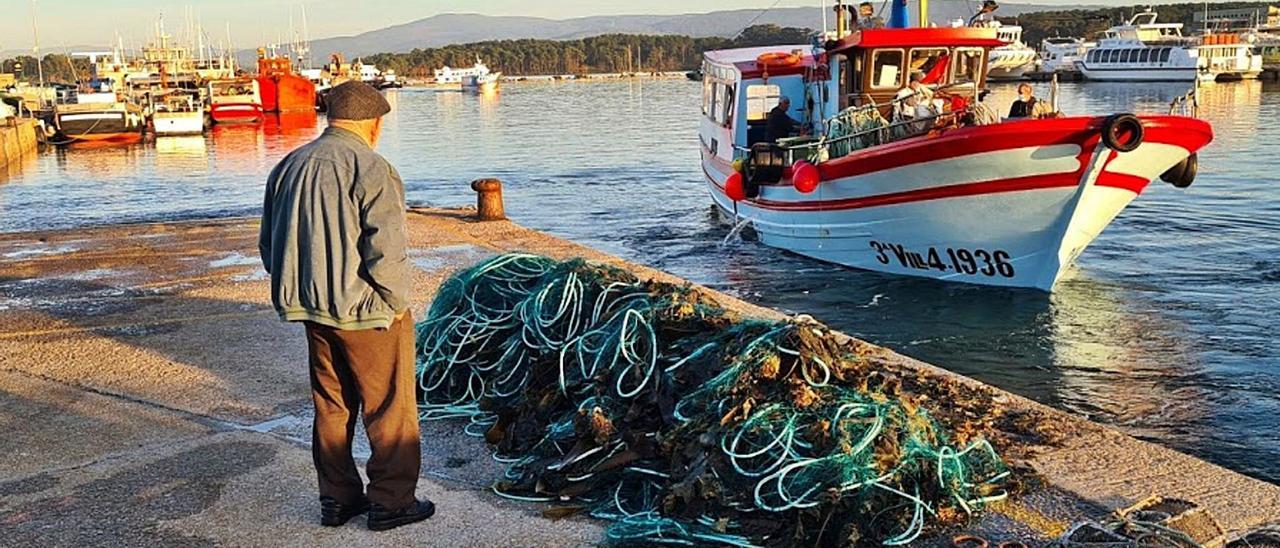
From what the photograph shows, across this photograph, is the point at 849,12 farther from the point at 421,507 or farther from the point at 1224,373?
the point at 421,507

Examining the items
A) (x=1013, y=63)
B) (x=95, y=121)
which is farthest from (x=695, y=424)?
(x=1013, y=63)

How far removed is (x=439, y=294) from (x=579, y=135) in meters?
40.2

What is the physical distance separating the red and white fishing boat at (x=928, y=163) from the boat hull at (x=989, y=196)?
16 mm

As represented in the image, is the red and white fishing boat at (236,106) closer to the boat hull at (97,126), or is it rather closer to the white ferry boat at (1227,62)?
the boat hull at (97,126)

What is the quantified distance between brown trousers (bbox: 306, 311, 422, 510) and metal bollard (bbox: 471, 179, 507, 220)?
937 centimetres

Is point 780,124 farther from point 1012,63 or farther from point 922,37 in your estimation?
point 1012,63

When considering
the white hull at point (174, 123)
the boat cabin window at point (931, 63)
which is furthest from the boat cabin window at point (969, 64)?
the white hull at point (174, 123)

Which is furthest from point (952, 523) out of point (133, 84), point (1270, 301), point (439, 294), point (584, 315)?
point (133, 84)

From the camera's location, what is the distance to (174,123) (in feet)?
168

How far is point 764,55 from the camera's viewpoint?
17.3m

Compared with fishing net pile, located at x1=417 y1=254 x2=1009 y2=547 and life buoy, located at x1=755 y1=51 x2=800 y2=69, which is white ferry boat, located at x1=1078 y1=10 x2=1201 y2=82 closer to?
life buoy, located at x1=755 y1=51 x2=800 y2=69

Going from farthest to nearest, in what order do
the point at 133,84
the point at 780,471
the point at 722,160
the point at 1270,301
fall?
→ the point at 133,84
the point at 722,160
the point at 1270,301
the point at 780,471

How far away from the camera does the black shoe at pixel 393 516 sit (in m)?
4.21

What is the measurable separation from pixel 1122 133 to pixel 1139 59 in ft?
256
